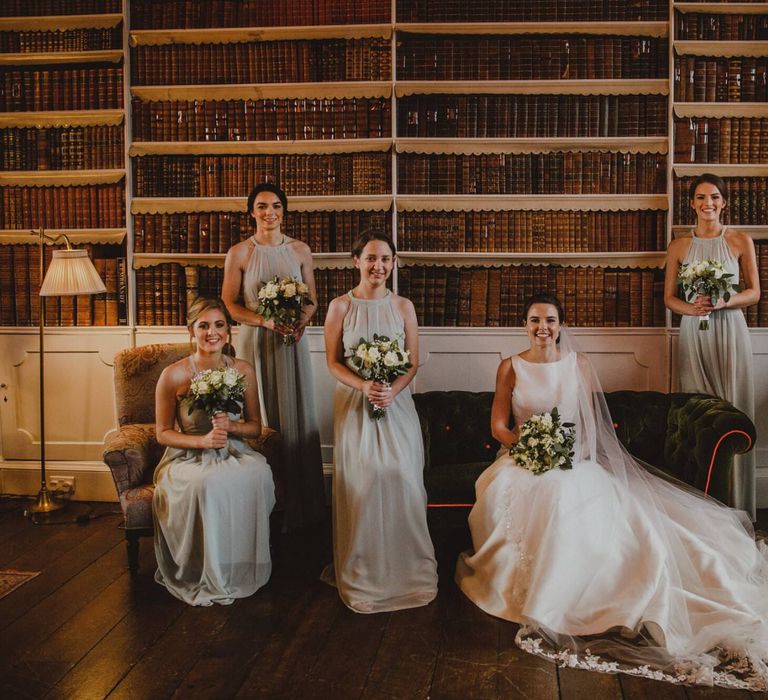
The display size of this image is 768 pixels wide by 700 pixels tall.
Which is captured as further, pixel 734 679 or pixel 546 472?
pixel 546 472

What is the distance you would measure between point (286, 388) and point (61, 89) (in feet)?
8.28

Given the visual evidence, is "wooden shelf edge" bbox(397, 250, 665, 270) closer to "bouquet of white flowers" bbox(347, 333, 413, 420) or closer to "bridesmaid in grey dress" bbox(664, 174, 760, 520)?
"bridesmaid in grey dress" bbox(664, 174, 760, 520)

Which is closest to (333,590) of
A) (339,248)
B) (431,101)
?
(339,248)

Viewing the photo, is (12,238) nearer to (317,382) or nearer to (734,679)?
(317,382)

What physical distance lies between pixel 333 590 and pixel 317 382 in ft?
5.88

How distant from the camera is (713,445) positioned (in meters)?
4.18

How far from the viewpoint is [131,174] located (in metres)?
5.54

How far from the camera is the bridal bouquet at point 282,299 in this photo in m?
4.50

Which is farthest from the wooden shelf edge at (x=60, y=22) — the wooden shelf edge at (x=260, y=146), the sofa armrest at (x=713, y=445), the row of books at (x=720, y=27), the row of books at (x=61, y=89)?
the sofa armrest at (x=713, y=445)

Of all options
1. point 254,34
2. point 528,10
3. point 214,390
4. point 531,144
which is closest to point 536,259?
point 531,144

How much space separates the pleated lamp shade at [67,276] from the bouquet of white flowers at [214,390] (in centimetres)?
141

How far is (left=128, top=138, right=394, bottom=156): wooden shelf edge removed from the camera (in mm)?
5398

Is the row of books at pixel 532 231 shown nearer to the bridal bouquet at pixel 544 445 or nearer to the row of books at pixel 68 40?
the bridal bouquet at pixel 544 445

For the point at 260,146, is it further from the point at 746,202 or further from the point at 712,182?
the point at 746,202
